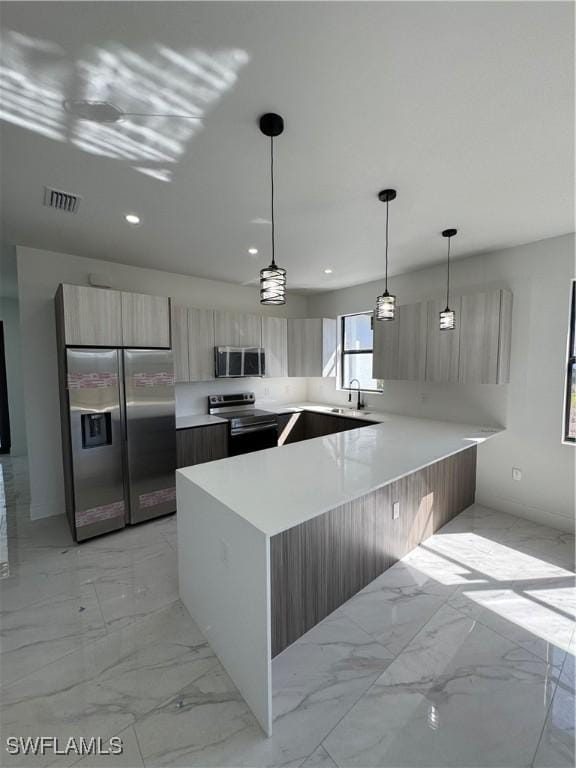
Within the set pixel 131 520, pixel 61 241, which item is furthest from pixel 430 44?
pixel 131 520

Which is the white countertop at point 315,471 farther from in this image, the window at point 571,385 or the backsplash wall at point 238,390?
the backsplash wall at point 238,390

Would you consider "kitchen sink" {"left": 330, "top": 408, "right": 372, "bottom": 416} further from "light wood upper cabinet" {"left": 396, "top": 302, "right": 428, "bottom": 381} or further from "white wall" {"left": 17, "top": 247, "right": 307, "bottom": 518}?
"white wall" {"left": 17, "top": 247, "right": 307, "bottom": 518}

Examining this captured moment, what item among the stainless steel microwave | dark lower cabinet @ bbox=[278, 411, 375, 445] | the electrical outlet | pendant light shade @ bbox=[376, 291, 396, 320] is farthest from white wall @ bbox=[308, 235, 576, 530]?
the electrical outlet

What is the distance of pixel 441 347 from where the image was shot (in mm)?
3467

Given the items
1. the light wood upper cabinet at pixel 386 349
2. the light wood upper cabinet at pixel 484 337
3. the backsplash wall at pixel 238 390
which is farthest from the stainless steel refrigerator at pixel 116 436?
the light wood upper cabinet at pixel 484 337

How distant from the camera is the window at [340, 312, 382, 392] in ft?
15.9

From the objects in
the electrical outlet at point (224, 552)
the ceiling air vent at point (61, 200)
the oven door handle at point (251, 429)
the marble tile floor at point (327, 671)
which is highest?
the ceiling air vent at point (61, 200)

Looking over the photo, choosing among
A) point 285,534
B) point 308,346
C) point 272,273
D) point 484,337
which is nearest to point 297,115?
point 272,273

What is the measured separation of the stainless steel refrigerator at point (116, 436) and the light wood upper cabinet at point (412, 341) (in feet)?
8.67

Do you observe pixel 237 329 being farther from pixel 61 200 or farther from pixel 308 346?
pixel 61 200

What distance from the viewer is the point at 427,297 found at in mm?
3971

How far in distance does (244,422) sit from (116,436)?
1480 millimetres

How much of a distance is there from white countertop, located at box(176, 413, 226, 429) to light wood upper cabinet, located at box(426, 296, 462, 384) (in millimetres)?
2509

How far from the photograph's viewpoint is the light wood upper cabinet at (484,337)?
3.13 metres
